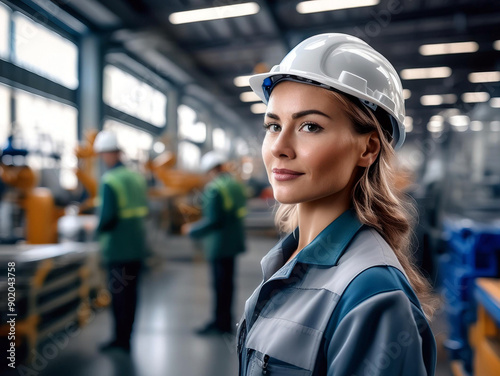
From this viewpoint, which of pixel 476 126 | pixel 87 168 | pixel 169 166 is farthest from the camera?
pixel 169 166

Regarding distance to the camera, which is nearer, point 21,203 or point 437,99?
point 21,203

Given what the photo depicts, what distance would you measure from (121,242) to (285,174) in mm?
2722

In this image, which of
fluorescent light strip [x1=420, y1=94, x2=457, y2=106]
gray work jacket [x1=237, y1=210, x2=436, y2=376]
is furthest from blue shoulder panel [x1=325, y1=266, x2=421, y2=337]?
fluorescent light strip [x1=420, y1=94, x2=457, y2=106]

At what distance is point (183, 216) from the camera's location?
26.8 ft

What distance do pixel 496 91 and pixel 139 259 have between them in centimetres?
511

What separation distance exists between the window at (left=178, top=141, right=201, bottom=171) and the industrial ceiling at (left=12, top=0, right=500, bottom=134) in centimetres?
164

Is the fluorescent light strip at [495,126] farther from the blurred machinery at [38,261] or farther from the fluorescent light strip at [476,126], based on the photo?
the blurred machinery at [38,261]

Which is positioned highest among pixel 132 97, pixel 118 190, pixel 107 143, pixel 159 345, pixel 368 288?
pixel 132 97

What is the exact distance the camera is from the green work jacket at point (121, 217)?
3.10 meters

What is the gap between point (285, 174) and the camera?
80 cm

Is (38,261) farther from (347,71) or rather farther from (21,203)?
(347,71)

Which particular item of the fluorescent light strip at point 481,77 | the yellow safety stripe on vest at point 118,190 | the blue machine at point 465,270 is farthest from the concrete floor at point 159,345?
the fluorescent light strip at point 481,77

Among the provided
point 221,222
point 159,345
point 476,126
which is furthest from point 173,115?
point 476,126

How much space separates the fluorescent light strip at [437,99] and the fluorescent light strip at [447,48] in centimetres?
367
